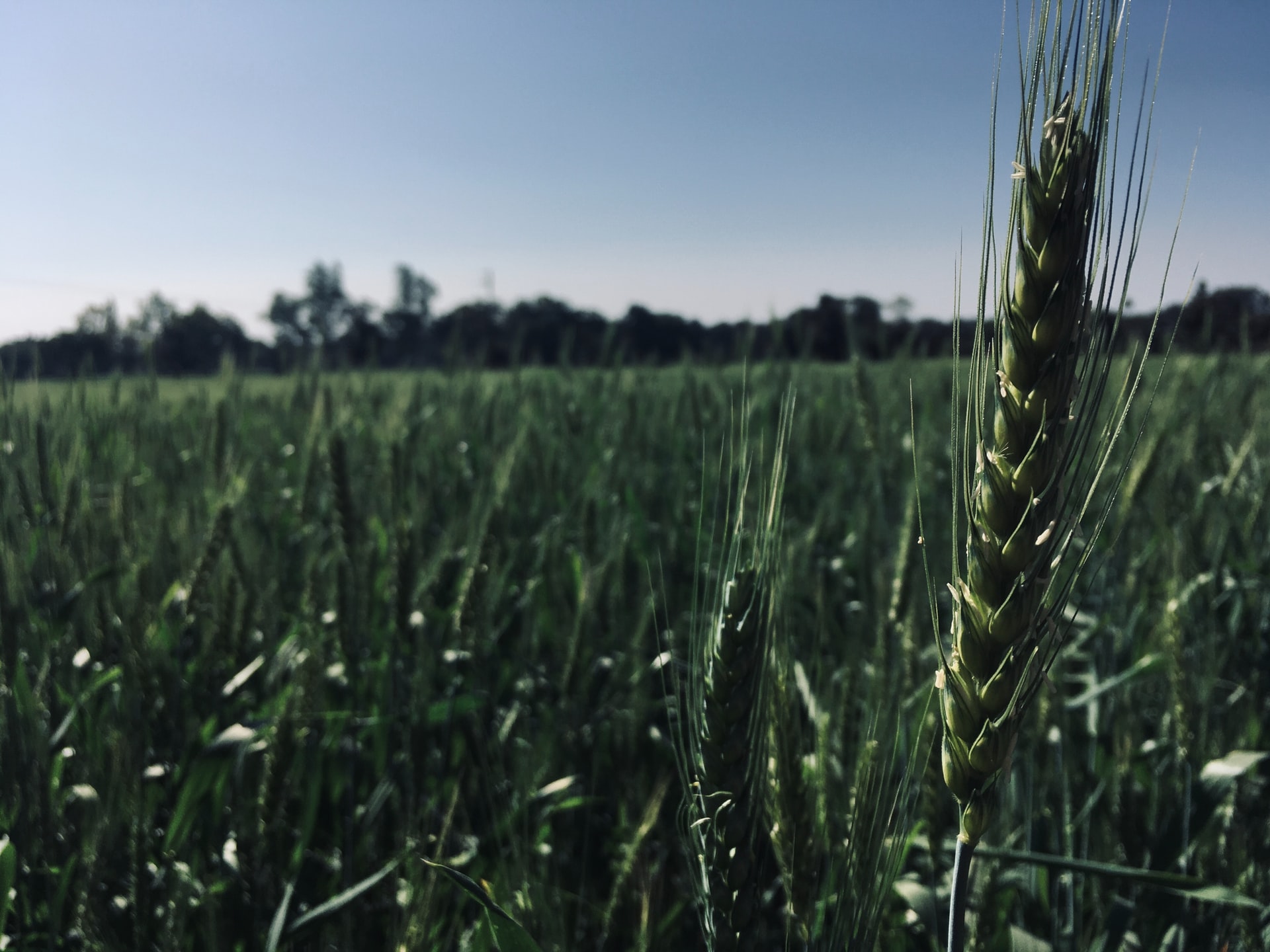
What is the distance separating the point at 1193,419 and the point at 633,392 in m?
2.58

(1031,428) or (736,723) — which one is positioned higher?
(1031,428)

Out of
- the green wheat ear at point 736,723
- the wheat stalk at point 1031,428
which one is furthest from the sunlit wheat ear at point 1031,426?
the green wheat ear at point 736,723

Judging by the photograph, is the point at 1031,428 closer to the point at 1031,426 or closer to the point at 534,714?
the point at 1031,426

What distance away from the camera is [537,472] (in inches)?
126

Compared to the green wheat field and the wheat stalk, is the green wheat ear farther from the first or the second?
the wheat stalk

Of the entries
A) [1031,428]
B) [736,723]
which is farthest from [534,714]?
[1031,428]

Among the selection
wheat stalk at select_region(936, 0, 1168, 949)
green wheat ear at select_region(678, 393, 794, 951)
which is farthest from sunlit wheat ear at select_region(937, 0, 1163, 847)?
green wheat ear at select_region(678, 393, 794, 951)

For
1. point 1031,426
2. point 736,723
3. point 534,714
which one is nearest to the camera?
point 1031,426

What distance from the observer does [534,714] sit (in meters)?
2.42

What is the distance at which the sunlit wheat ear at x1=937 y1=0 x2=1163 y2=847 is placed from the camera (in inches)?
23.8

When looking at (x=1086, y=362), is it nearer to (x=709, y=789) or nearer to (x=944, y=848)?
(x=709, y=789)

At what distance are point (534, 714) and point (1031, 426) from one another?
2.05 metres

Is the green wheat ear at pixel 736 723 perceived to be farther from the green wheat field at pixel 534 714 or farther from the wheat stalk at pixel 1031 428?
the wheat stalk at pixel 1031 428

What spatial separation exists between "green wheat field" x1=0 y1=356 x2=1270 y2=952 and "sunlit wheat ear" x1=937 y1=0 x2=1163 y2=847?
0.08 meters
